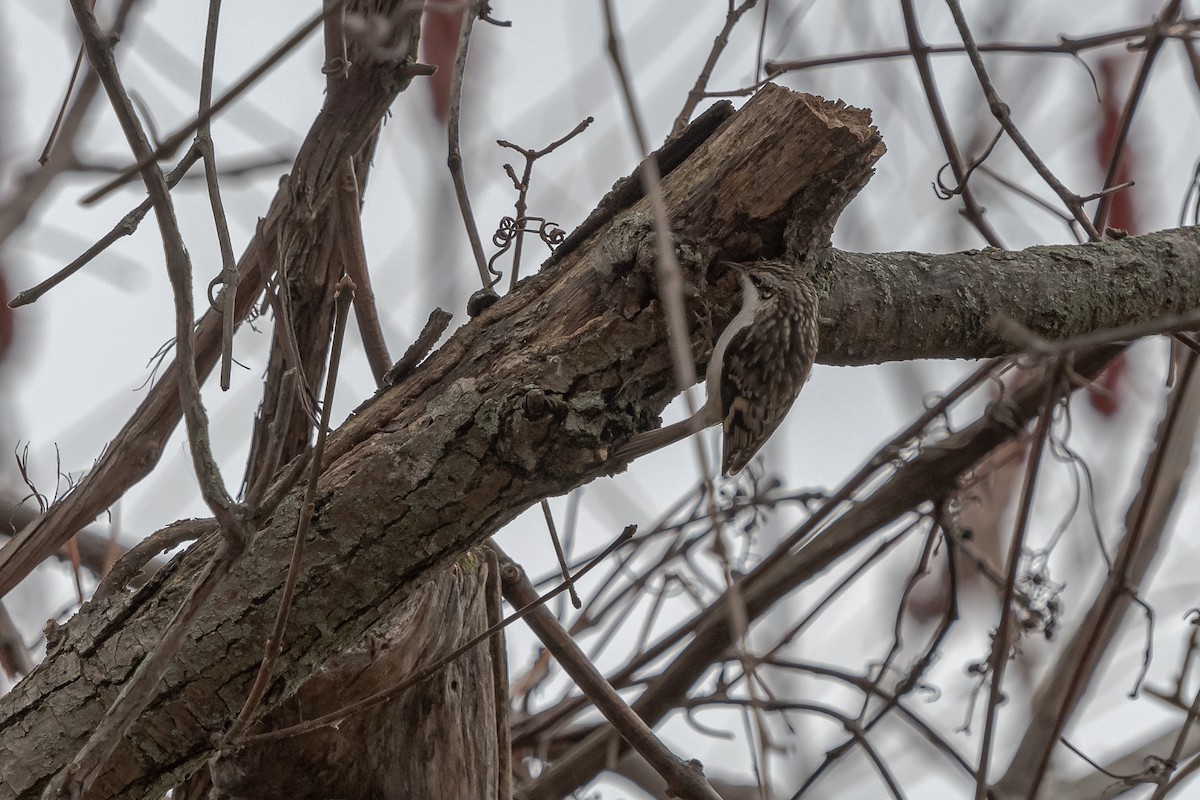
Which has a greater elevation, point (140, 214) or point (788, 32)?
point (788, 32)

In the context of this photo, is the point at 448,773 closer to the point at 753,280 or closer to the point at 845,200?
the point at 753,280

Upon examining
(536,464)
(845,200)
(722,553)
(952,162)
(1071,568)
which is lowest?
(722,553)

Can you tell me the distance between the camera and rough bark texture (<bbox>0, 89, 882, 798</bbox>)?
5.29 ft

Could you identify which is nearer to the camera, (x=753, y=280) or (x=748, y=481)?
(x=753, y=280)

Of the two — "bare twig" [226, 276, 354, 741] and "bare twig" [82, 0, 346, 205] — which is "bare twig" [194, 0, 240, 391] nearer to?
"bare twig" [226, 276, 354, 741]

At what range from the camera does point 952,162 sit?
2322 millimetres

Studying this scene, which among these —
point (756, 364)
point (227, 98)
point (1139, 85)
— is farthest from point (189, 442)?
point (1139, 85)

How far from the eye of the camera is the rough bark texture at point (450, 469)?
161 cm

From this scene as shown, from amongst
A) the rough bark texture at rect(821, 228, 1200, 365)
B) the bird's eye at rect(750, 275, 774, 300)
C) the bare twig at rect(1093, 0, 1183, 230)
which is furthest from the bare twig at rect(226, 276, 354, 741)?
the bare twig at rect(1093, 0, 1183, 230)

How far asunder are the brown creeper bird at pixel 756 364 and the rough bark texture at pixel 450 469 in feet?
0.27

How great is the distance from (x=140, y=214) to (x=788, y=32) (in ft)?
5.15

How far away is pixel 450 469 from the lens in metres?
1.61

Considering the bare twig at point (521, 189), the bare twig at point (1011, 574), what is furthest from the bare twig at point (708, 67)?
the bare twig at point (1011, 574)

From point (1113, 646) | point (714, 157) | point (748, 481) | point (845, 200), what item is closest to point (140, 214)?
point (714, 157)
